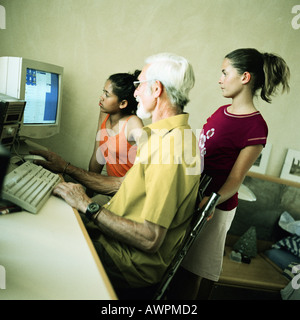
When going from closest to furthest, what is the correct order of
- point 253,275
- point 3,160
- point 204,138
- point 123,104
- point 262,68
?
point 3,160
point 262,68
point 204,138
point 123,104
point 253,275

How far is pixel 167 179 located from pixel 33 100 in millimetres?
1010

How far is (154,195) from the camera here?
38.8 inches

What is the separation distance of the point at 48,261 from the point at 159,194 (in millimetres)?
403

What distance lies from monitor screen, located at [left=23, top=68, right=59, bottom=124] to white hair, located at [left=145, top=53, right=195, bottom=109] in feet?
2.33

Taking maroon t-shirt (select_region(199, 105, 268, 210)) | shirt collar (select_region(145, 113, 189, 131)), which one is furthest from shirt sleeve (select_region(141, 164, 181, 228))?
maroon t-shirt (select_region(199, 105, 268, 210))

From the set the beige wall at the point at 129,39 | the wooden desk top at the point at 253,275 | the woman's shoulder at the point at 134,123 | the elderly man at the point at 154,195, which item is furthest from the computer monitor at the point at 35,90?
the wooden desk top at the point at 253,275

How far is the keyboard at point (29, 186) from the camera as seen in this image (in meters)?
0.99

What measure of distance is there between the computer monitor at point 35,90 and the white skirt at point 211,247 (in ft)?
3.68

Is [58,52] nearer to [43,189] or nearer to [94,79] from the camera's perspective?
[94,79]

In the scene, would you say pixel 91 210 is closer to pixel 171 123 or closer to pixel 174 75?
pixel 171 123

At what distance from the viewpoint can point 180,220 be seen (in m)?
1.09

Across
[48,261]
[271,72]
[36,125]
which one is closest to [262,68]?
[271,72]

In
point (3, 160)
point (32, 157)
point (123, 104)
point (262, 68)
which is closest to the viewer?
point (3, 160)
